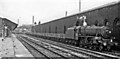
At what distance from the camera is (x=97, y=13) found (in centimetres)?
2241

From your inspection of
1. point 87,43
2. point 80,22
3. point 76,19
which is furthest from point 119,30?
point 76,19

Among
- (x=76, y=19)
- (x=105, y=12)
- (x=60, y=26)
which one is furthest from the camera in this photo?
(x=60, y=26)

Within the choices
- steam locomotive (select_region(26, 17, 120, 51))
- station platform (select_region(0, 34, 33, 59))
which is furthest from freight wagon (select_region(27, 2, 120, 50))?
station platform (select_region(0, 34, 33, 59))

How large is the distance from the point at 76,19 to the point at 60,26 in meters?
9.64

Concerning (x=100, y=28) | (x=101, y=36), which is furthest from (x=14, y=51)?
(x=100, y=28)

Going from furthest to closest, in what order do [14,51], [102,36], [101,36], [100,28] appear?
→ [100,28]
[101,36]
[102,36]
[14,51]

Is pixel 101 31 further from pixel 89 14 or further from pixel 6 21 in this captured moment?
pixel 6 21

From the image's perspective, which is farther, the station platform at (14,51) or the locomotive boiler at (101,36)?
the locomotive boiler at (101,36)

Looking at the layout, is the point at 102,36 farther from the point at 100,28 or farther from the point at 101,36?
the point at 100,28

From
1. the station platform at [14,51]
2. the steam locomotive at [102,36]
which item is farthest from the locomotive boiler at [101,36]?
the station platform at [14,51]

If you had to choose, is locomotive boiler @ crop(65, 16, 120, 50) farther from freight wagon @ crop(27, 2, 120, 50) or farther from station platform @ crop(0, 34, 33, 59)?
station platform @ crop(0, 34, 33, 59)

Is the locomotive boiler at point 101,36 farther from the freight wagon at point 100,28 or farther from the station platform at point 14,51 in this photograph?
the station platform at point 14,51

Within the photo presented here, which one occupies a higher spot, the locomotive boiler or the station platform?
the locomotive boiler

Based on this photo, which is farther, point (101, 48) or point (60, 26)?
point (60, 26)
